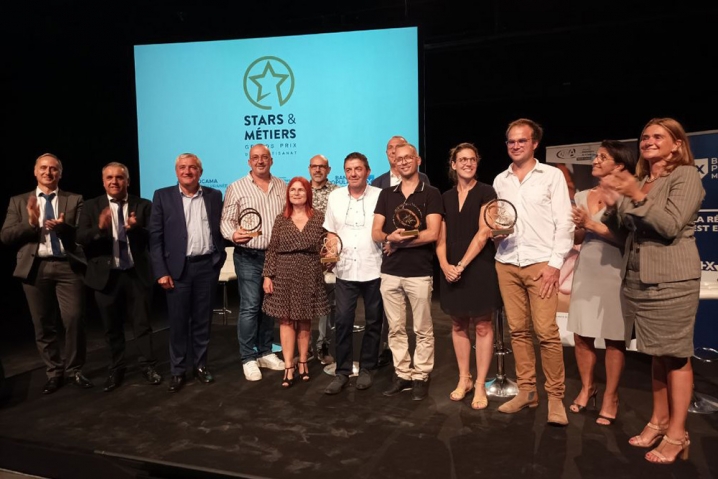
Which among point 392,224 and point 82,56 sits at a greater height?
point 82,56

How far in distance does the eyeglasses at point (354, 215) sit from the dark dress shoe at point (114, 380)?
202cm

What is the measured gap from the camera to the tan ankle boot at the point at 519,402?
10.8ft

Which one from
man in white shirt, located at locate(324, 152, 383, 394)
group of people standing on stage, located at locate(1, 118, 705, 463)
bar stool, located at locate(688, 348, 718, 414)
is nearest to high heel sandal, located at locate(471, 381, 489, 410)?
group of people standing on stage, located at locate(1, 118, 705, 463)

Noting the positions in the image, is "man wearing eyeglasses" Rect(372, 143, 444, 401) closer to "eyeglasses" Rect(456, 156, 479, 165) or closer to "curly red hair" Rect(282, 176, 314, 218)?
"eyeglasses" Rect(456, 156, 479, 165)

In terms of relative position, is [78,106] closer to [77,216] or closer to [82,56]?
[82,56]

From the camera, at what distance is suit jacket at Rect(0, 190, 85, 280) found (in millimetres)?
3824

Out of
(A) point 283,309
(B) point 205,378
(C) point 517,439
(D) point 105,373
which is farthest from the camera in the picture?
(D) point 105,373

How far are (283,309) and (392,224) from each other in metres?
0.98

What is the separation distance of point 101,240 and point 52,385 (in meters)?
1.14

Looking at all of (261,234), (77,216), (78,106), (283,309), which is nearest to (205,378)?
(283,309)

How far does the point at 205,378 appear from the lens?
407 centimetres

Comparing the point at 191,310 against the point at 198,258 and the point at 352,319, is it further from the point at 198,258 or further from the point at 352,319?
the point at 352,319

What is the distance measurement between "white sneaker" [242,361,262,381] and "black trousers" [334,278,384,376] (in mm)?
656

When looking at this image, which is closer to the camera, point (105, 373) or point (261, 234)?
point (261, 234)
